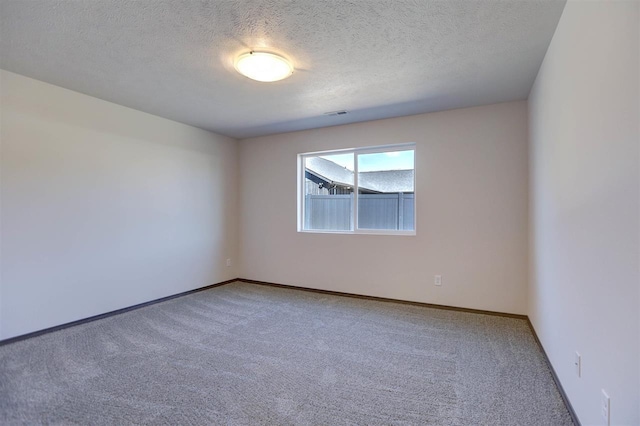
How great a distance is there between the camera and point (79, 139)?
3.21 metres

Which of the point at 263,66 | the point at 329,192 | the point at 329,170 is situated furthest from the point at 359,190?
the point at 263,66

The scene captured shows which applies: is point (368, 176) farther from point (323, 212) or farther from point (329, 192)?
point (323, 212)

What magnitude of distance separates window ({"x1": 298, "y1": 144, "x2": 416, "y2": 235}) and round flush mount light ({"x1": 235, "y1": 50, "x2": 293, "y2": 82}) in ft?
6.70

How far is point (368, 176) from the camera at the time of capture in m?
4.34

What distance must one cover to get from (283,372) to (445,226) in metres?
2.59

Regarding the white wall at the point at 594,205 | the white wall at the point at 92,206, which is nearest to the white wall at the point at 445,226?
the white wall at the point at 594,205

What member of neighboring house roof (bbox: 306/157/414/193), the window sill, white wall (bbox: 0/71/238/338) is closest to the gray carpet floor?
white wall (bbox: 0/71/238/338)

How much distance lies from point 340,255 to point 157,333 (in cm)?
248

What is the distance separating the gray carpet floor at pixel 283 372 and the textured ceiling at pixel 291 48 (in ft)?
8.11

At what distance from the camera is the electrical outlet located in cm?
126

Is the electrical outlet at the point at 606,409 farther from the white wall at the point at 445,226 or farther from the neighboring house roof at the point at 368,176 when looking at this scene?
the neighboring house roof at the point at 368,176

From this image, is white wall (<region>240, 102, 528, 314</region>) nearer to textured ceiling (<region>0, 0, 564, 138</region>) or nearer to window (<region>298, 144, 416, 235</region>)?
window (<region>298, 144, 416, 235</region>)

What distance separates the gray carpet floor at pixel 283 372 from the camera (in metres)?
1.78

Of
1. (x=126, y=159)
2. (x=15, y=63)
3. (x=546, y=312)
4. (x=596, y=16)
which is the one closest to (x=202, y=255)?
(x=126, y=159)
